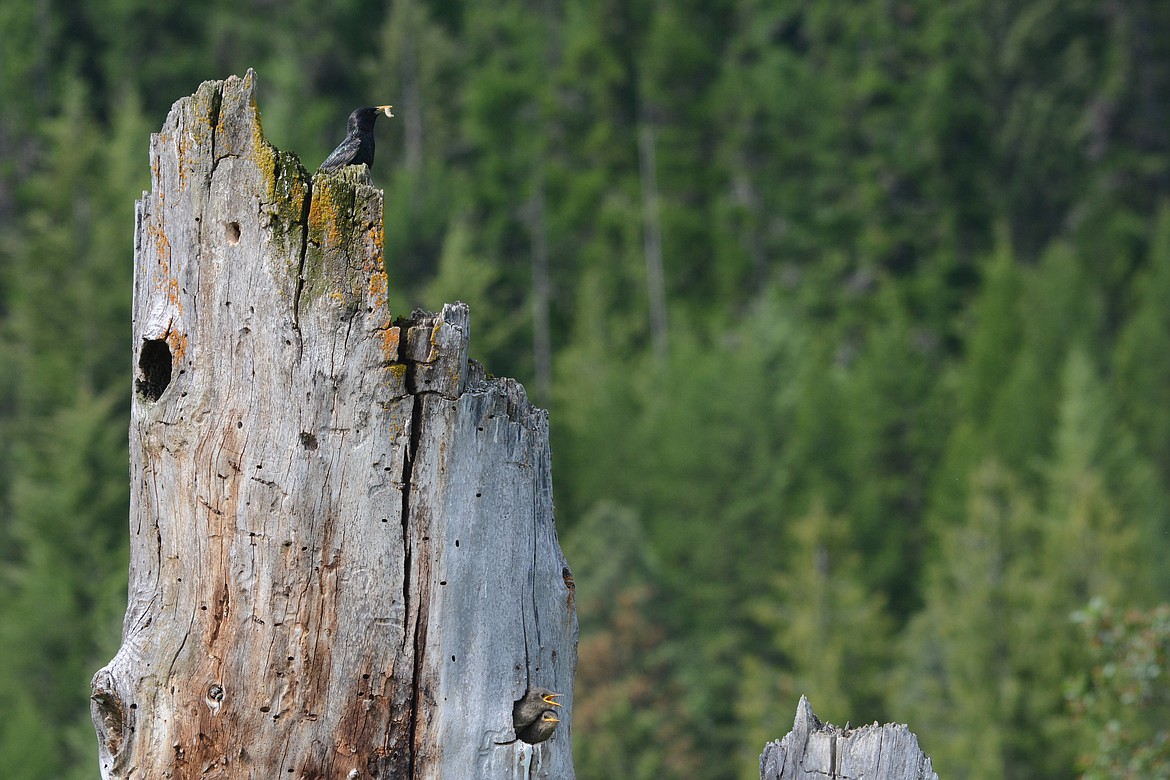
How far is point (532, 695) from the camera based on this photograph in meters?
6.76

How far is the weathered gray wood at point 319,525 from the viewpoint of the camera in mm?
6691

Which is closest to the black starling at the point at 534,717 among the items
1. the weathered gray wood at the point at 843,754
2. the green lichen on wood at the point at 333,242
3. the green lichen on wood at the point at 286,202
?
the weathered gray wood at the point at 843,754

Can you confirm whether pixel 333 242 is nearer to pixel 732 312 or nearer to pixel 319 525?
pixel 319 525

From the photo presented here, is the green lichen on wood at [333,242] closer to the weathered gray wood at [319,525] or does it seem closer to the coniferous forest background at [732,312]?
the weathered gray wood at [319,525]

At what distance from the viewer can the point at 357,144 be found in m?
7.72

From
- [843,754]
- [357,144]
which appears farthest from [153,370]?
[843,754]

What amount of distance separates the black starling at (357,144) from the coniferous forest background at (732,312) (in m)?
35.3

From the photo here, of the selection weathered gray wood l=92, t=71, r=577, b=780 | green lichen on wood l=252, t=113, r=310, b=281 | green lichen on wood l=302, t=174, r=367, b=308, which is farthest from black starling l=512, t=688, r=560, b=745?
green lichen on wood l=252, t=113, r=310, b=281

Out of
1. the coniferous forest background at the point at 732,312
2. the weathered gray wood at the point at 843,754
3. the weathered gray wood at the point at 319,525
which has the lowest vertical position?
the weathered gray wood at the point at 843,754

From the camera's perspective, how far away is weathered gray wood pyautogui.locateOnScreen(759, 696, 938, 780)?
7.09m

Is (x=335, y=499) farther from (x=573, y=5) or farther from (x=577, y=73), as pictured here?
(x=573, y=5)

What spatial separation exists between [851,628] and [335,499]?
42.7 metres

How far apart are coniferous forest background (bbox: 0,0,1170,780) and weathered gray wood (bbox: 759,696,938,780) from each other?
35767 mm

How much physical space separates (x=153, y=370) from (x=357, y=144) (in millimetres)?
1244
